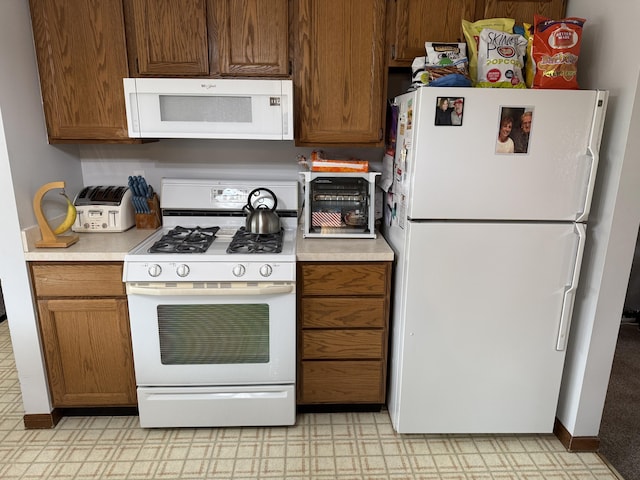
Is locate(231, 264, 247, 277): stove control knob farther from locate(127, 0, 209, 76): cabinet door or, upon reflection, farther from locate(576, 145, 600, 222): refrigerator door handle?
locate(576, 145, 600, 222): refrigerator door handle

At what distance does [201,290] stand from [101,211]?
83cm

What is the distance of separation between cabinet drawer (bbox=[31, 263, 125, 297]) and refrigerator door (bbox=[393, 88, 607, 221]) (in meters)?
1.36

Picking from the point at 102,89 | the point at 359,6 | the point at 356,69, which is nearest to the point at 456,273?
the point at 356,69

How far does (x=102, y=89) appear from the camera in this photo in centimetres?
207

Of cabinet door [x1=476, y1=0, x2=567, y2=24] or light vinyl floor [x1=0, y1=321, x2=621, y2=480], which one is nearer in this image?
light vinyl floor [x1=0, y1=321, x2=621, y2=480]

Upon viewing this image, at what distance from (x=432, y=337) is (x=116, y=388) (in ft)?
5.09

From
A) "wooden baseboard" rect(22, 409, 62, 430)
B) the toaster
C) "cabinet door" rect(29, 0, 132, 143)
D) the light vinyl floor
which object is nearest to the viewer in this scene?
the light vinyl floor

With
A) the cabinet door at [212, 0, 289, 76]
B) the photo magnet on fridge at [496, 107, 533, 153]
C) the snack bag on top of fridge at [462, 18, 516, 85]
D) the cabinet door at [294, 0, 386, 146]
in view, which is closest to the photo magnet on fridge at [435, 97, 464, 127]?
the photo magnet on fridge at [496, 107, 533, 153]

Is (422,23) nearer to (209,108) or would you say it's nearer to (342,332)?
(209,108)

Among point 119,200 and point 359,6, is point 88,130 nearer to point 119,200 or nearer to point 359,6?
point 119,200

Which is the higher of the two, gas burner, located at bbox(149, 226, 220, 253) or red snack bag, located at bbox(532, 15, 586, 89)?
red snack bag, located at bbox(532, 15, 586, 89)

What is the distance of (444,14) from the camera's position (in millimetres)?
2027

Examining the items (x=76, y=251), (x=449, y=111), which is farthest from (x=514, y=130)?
(x=76, y=251)

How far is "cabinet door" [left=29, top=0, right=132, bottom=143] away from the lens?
6.50 ft
